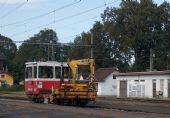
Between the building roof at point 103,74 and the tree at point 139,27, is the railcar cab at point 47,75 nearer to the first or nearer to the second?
the building roof at point 103,74

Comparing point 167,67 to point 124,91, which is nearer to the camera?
point 124,91

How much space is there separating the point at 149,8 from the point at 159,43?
732 cm

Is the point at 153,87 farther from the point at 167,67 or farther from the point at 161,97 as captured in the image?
the point at 167,67

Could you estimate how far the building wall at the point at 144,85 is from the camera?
65.8 m

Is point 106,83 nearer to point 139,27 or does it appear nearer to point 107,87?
point 107,87

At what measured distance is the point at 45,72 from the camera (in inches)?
1576

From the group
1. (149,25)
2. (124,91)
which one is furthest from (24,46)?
(124,91)

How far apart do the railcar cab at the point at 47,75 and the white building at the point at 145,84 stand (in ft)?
86.2

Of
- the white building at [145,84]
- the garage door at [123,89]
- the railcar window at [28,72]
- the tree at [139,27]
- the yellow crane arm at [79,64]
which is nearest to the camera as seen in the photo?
the yellow crane arm at [79,64]

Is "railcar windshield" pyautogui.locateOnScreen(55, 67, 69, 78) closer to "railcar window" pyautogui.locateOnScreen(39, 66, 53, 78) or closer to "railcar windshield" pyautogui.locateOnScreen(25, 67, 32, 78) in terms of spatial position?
"railcar window" pyautogui.locateOnScreen(39, 66, 53, 78)

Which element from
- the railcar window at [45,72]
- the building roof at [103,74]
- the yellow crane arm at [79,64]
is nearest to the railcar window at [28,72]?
the railcar window at [45,72]

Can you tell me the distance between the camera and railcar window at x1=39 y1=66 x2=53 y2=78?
1567 inches

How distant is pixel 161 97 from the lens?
65562 mm

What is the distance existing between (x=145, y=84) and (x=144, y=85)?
1.18ft
